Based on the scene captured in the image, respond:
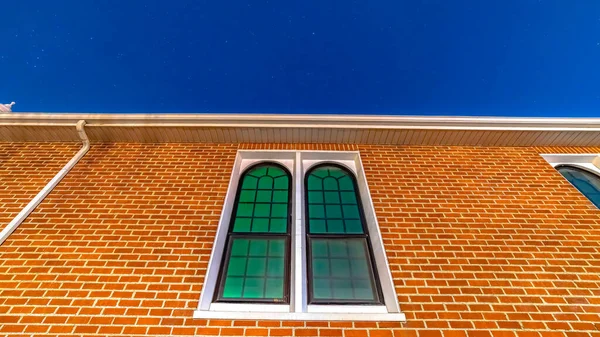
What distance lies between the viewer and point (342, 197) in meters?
4.57

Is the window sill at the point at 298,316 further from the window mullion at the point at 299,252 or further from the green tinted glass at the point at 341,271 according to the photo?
the green tinted glass at the point at 341,271

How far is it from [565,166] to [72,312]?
23.0ft

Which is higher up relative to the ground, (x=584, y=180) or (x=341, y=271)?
(x=584, y=180)

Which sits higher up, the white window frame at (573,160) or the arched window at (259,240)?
the white window frame at (573,160)

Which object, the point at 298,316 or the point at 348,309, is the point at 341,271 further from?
the point at 298,316

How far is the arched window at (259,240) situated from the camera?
342 cm

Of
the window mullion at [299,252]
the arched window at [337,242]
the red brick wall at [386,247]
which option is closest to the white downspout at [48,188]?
the red brick wall at [386,247]

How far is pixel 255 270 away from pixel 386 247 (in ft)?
5.07

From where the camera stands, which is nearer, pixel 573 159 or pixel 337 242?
pixel 337 242

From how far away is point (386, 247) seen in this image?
357 centimetres

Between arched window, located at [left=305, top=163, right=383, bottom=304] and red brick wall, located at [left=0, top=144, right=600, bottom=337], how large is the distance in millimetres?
366

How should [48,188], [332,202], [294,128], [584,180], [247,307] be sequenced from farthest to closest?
[294,128] → [584,180] → [332,202] → [48,188] → [247,307]

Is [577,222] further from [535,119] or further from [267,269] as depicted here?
[267,269]

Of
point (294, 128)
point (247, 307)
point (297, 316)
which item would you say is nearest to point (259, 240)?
point (247, 307)
